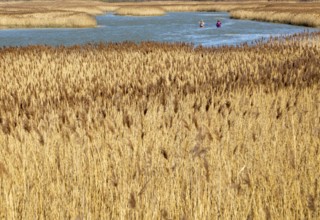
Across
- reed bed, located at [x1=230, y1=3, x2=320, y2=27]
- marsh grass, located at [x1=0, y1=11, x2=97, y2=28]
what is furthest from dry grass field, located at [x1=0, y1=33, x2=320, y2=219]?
marsh grass, located at [x1=0, y1=11, x2=97, y2=28]

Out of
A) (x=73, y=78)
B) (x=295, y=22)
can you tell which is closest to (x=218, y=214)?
(x=73, y=78)

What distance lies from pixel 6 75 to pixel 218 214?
33.7ft

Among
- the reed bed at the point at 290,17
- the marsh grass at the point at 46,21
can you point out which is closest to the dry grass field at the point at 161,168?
the reed bed at the point at 290,17

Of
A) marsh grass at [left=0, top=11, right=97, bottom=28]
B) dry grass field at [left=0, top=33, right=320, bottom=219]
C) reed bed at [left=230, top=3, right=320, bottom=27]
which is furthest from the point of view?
marsh grass at [left=0, top=11, right=97, bottom=28]

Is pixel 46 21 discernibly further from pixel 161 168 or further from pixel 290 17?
pixel 161 168

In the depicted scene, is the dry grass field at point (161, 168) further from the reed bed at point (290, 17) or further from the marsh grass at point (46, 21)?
the marsh grass at point (46, 21)

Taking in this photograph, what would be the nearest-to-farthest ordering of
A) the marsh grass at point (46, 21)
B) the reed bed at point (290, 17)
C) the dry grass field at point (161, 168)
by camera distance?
the dry grass field at point (161, 168) → the reed bed at point (290, 17) → the marsh grass at point (46, 21)

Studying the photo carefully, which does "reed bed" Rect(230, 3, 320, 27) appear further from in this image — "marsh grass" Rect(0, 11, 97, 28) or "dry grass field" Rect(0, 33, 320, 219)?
"dry grass field" Rect(0, 33, 320, 219)

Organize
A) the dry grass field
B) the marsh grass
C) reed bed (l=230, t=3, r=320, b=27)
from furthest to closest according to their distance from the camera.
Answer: the marsh grass < reed bed (l=230, t=3, r=320, b=27) < the dry grass field

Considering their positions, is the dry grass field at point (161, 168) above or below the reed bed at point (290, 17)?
above

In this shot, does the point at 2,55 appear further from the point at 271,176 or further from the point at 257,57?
the point at 271,176

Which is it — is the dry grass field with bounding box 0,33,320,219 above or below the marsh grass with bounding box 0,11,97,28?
above

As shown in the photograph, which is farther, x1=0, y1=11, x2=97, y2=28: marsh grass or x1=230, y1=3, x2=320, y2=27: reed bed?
x1=0, y1=11, x2=97, y2=28: marsh grass

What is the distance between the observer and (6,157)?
16.7 ft
